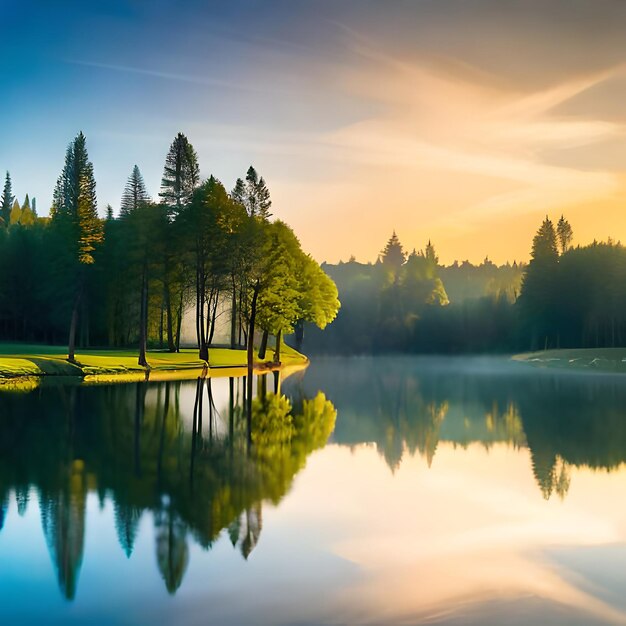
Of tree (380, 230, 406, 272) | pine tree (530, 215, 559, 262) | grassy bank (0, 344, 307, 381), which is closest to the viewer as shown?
grassy bank (0, 344, 307, 381)

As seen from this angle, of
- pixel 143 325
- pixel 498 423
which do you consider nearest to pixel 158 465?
pixel 498 423

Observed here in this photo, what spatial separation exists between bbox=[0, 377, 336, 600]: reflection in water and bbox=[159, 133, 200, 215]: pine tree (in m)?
44.5

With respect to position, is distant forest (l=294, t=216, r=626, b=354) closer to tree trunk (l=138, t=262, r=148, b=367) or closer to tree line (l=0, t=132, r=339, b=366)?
tree line (l=0, t=132, r=339, b=366)

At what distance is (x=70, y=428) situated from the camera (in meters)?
21.7

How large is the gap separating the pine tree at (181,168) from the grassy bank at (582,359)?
162 ft

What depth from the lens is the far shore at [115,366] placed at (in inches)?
1809

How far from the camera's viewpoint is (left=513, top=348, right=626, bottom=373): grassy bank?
8803 centimetres

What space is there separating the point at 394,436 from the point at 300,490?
8.53 metres

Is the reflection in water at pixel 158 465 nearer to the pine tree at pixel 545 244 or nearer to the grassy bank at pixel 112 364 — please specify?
the grassy bank at pixel 112 364

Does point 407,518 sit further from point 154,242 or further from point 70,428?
point 154,242

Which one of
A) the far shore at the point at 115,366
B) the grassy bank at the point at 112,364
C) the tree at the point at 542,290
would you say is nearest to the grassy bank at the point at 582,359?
the tree at the point at 542,290

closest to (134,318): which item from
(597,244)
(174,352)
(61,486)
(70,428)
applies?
(174,352)

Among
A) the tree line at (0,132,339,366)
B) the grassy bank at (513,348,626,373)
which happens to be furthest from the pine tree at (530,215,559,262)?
the tree line at (0,132,339,366)

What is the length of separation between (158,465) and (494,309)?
142851 millimetres
